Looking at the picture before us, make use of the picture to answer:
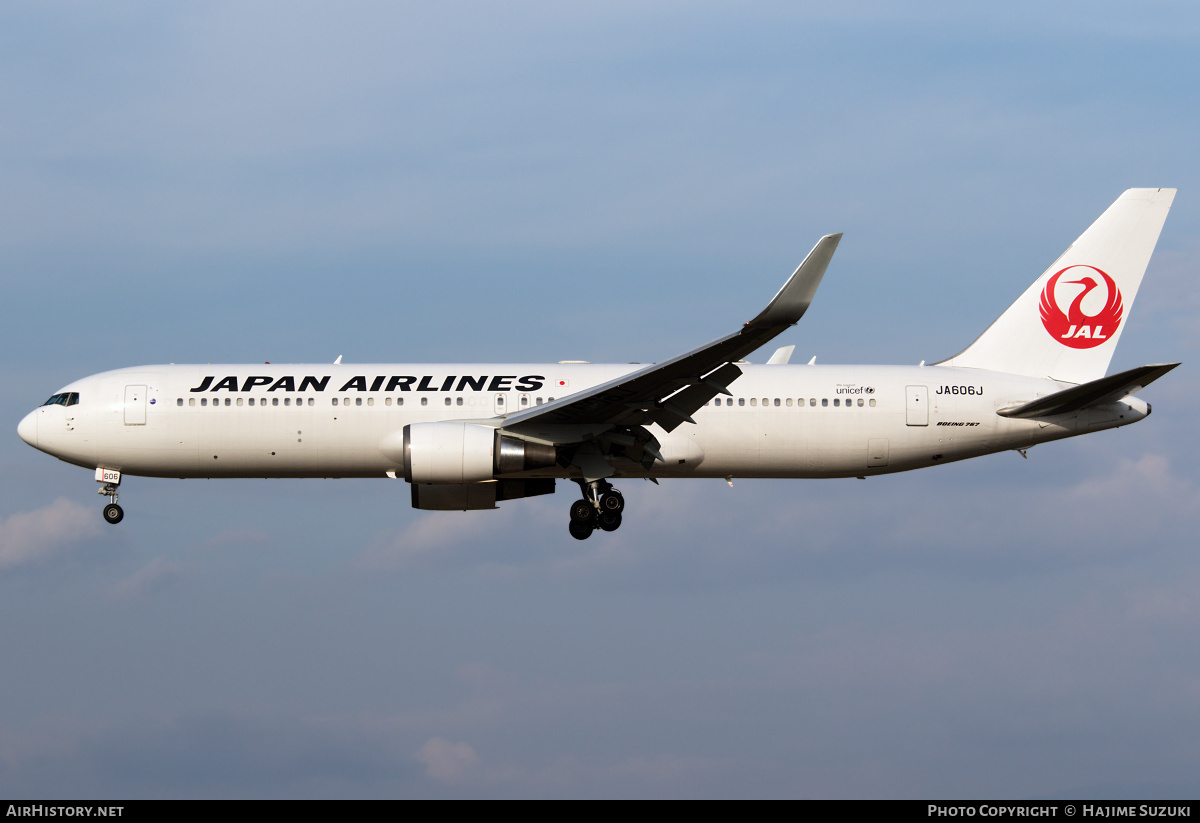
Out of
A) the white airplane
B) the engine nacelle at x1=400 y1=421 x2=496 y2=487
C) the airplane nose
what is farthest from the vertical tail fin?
the airplane nose

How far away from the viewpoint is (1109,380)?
28047 mm

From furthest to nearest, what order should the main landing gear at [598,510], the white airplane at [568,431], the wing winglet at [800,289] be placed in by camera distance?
the main landing gear at [598,510], the white airplane at [568,431], the wing winglet at [800,289]

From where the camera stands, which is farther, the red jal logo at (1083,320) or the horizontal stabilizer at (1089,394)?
the red jal logo at (1083,320)

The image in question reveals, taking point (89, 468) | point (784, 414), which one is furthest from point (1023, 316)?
point (89, 468)

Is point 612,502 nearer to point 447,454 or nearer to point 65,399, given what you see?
point 447,454

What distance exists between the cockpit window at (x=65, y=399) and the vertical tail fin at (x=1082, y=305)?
70.8ft

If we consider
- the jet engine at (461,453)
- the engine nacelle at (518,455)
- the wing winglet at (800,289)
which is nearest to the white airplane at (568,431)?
the engine nacelle at (518,455)

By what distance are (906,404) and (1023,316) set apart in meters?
4.44

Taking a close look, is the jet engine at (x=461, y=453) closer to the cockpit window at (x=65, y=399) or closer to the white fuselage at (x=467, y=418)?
the white fuselage at (x=467, y=418)

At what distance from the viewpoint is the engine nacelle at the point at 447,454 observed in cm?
2709

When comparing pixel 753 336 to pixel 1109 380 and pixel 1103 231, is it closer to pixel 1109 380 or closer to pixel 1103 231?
pixel 1109 380

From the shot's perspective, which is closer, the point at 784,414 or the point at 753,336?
the point at 753,336

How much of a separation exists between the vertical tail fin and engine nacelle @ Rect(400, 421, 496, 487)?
40.9 feet

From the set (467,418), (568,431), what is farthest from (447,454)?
(568,431)
